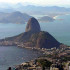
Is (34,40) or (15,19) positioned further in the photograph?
(15,19)

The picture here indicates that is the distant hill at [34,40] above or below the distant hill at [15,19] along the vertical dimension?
below

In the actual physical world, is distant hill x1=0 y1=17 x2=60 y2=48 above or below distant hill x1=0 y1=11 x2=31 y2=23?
below

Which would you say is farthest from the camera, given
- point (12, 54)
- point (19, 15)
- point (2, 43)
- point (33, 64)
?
point (19, 15)

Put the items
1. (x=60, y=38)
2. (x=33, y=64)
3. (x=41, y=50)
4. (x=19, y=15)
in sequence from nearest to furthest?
(x=33, y=64)
(x=41, y=50)
(x=60, y=38)
(x=19, y=15)

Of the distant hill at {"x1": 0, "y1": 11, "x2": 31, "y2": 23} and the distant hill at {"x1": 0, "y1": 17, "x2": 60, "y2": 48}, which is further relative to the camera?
the distant hill at {"x1": 0, "y1": 11, "x2": 31, "y2": 23}

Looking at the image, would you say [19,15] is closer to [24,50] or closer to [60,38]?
[60,38]

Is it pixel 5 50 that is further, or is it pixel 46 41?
pixel 46 41

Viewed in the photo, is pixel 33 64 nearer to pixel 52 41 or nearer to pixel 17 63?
pixel 17 63

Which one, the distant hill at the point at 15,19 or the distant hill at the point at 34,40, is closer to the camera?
the distant hill at the point at 34,40

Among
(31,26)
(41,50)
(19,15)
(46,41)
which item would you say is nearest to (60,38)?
(31,26)

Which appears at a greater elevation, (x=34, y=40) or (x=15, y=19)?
(x=15, y=19)

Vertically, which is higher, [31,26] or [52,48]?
[31,26]
